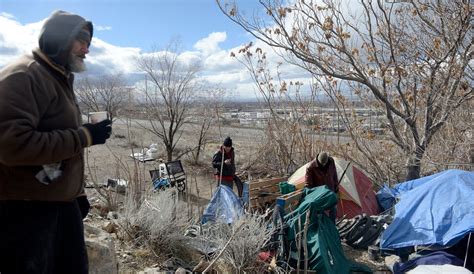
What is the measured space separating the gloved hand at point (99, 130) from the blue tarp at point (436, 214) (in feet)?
14.3

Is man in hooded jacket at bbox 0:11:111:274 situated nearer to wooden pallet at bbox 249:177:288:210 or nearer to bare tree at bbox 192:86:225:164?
wooden pallet at bbox 249:177:288:210

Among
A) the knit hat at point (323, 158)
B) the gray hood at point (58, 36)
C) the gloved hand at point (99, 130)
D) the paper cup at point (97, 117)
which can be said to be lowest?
the knit hat at point (323, 158)

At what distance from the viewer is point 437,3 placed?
245 inches

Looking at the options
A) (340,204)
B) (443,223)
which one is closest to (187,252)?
(443,223)

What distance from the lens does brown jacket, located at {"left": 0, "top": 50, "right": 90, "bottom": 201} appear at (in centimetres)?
139

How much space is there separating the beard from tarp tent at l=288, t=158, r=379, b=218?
5.84 m

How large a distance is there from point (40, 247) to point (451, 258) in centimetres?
438

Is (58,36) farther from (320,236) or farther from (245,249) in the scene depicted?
(320,236)

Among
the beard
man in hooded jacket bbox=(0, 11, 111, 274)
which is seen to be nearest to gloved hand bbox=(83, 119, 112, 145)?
man in hooded jacket bbox=(0, 11, 111, 274)

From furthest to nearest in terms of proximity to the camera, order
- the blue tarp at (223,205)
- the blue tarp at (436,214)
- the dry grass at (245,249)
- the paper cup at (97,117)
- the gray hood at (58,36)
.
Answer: the blue tarp at (223,205), the blue tarp at (436,214), the dry grass at (245,249), the paper cup at (97,117), the gray hood at (58,36)

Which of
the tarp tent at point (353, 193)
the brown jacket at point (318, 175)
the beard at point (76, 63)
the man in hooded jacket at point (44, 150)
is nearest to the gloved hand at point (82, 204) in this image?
the man in hooded jacket at point (44, 150)

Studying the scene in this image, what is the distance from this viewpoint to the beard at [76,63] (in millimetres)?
1659

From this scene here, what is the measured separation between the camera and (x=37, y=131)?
1.46m

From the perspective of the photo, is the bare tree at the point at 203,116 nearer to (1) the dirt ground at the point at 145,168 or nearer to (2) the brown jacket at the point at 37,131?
(1) the dirt ground at the point at 145,168
